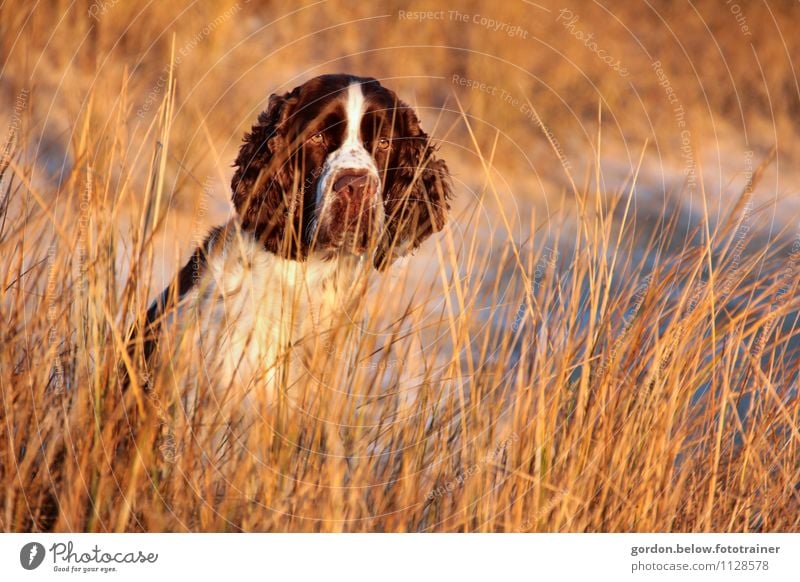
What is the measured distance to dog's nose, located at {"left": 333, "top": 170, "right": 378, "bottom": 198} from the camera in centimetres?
282

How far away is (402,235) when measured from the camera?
2992 mm

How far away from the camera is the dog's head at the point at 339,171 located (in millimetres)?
2836

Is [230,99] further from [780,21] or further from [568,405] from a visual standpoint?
[780,21]

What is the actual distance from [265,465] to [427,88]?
58.7 inches

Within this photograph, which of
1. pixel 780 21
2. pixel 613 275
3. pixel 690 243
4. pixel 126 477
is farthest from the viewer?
pixel 780 21

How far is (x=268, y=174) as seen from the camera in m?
3.00

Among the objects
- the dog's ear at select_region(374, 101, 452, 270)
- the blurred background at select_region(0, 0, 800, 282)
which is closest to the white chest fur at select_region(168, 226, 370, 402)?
the blurred background at select_region(0, 0, 800, 282)

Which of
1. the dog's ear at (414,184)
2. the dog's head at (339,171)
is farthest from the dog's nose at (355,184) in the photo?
the dog's ear at (414,184)

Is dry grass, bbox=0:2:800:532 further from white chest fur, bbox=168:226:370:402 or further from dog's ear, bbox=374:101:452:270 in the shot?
dog's ear, bbox=374:101:452:270

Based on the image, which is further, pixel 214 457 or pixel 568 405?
pixel 568 405

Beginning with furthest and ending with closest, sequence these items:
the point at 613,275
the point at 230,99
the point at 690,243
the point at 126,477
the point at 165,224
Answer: the point at 230,99 < the point at 690,243 < the point at 613,275 < the point at 165,224 < the point at 126,477

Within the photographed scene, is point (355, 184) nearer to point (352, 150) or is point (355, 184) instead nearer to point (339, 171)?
point (339, 171)

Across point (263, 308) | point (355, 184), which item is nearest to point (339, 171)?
point (355, 184)
